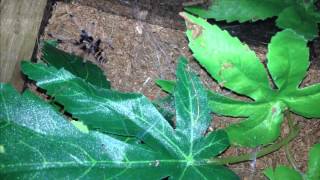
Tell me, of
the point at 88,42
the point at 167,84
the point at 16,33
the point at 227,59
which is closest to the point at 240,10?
the point at 227,59

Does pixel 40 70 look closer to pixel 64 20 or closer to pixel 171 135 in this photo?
pixel 64 20

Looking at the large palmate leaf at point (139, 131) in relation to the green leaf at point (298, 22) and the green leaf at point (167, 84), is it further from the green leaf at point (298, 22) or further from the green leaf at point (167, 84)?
the green leaf at point (298, 22)

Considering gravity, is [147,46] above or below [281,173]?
above

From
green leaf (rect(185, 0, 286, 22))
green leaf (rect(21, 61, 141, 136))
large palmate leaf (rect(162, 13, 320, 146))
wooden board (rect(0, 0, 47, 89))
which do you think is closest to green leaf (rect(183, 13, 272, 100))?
large palmate leaf (rect(162, 13, 320, 146))

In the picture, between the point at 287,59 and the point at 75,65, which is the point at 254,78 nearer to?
the point at 287,59

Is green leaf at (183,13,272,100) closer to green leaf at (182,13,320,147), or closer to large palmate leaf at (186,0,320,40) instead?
green leaf at (182,13,320,147)

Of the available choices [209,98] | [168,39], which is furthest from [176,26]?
[209,98]

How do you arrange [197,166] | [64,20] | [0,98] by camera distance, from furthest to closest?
[64,20] → [197,166] → [0,98]
